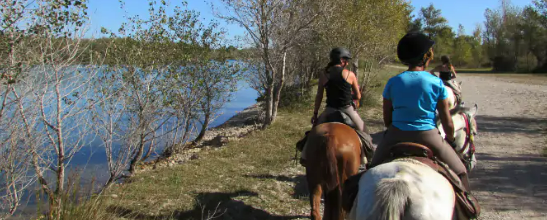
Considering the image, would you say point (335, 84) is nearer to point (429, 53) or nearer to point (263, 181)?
point (429, 53)

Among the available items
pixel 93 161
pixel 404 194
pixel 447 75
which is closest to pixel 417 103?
pixel 404 194

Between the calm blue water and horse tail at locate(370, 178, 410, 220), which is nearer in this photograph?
horse tail at locate(370, 178, 410, 220)

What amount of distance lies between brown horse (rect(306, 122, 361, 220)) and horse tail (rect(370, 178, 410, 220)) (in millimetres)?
1989

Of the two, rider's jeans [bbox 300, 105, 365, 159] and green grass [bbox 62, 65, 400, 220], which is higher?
rider's jeans [bbox 300, 105, 365, 159]

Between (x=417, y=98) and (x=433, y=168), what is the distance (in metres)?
→ 0.59

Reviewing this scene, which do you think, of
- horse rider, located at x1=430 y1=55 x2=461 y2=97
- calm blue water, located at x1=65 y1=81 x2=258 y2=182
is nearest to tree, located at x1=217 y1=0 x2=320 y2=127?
calm blue water, located at x1=65 y1=81 x2=258 y2=182

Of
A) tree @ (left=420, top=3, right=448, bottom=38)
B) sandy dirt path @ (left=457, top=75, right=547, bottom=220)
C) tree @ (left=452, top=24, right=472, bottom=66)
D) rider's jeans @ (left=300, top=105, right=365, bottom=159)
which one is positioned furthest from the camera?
tree @ (left=420, top=3, right=448, bottom=38)

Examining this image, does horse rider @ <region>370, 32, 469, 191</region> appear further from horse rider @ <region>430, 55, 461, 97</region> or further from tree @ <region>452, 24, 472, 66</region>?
tree @ <region>452, 24, 472, 66</region>

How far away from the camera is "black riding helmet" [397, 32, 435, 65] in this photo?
3309 millimetres

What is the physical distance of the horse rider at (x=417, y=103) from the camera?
10.5ft

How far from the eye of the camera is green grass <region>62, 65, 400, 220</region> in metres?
6.02

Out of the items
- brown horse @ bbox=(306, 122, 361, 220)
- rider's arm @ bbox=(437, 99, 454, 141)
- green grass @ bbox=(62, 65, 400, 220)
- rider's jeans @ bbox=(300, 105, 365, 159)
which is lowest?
green grass @ bbox=(62, 65, 400, 220)

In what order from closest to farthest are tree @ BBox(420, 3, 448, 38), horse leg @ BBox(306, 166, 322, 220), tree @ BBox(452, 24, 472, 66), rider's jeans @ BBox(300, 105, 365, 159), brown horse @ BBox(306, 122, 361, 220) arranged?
horse leg @ BBox(306, 166, 322, 220) → brown horse @ BBox(306, 122, 361, 220) → rider's jeans @ BBox(300, 105, 365, 159) → tree @ BBox(452, 24, 472, 66) → tree @ BBox(420, 3, 448, 38)

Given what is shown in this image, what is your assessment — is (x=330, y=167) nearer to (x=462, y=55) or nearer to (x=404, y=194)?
(x=404, y=194)
